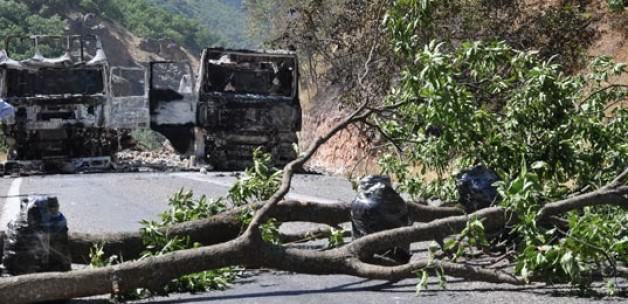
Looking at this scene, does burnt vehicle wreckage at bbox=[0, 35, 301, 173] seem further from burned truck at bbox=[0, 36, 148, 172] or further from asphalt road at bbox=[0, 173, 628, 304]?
asphalt road at bbox=[0, 173, 628, 304]

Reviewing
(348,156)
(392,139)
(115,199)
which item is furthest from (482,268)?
(348,156)

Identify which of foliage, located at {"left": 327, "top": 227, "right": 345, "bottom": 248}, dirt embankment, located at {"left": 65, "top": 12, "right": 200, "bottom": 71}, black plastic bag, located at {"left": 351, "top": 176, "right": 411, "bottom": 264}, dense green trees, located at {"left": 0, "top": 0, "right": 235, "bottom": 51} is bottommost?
foliage, located at {"left": 327, "top": 227, "right": 345, "bottom": 248}

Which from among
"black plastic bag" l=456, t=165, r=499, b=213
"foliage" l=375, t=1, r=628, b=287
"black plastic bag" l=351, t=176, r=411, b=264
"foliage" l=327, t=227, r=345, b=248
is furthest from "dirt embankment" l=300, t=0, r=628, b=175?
"black plastic bag" l=351, t=176, r=411, b=264

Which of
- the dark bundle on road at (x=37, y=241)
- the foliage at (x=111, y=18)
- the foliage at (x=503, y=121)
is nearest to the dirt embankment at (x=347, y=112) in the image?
the foliage at (x=503, y=121)

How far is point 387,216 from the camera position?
20.7 feet

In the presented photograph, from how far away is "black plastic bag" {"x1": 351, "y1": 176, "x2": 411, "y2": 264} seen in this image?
20.7 feet

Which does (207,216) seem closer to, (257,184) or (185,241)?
(257,184)

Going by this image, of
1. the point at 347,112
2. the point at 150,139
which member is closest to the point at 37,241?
the point at 347,112

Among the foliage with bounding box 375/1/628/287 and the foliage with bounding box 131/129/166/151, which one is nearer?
the foliage with bounding box 375/1/628/287

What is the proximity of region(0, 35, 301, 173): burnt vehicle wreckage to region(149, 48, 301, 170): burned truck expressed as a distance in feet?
0.06

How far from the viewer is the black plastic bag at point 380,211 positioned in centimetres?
630

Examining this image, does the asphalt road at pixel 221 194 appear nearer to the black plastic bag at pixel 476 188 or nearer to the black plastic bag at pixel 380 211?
the black plastic bag at pixel 380 211

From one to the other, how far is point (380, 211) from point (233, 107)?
12964 mm

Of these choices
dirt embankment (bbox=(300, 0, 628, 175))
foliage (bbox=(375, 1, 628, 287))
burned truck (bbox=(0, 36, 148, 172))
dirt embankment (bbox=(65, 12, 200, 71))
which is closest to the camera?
foliage (bbox=(375, 1, 628, 287))
